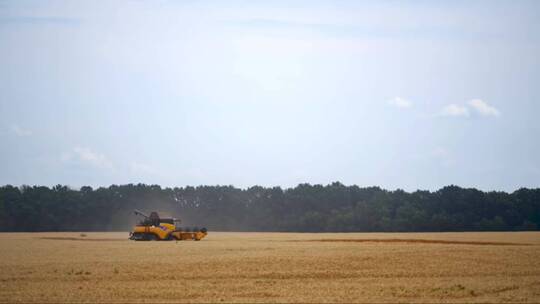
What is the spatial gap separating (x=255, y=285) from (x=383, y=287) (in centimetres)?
525

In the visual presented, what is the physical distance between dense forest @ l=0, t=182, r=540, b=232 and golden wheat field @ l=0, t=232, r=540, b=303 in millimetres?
54934

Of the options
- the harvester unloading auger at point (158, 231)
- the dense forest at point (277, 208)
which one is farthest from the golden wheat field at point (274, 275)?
the dense forest at point (277, 208)

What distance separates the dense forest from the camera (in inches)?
4053

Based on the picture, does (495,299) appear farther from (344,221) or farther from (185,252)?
(344,221)

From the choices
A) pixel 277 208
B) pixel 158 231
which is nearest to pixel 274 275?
pixel 158 231

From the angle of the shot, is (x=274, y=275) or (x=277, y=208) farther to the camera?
(x=277, y=208)

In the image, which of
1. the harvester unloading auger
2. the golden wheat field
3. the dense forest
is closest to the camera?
the golden wheat field

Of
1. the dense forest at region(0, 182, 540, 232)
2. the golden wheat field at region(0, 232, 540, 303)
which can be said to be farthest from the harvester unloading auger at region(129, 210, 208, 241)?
the dense forest at region(0, 182, 540, 232)

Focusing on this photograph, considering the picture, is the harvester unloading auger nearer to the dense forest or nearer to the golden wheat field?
the golden wheat field

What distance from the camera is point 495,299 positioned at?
27.0 m

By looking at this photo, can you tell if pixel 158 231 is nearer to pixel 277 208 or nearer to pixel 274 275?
pixel 274 275

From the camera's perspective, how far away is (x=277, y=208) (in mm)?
124688

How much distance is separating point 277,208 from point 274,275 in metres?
90.5

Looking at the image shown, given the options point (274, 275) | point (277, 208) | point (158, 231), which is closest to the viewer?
point (274, 275)
